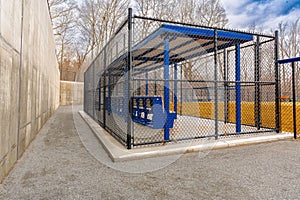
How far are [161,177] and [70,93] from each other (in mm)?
18437

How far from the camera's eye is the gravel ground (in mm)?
1843

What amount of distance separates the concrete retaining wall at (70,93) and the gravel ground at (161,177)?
1598cm

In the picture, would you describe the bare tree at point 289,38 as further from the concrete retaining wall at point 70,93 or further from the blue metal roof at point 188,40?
the concrete retaining wall at point 70,93

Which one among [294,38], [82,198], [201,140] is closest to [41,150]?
[82,198]

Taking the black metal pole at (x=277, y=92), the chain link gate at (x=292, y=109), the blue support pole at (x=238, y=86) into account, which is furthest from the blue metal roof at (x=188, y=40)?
the chain link gate at (x=292, y=109)

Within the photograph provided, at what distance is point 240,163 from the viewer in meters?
2.68

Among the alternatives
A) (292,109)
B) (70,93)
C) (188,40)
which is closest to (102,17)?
(70,93)

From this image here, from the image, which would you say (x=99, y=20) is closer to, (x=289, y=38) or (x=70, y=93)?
(x=70, y=93)

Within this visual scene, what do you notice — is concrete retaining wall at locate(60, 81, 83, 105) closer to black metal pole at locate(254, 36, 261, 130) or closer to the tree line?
the tree line

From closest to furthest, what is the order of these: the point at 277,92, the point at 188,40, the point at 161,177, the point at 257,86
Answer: the point at 161,177 → the point at 277,92 → the point at 257,86 → the point at 188,40

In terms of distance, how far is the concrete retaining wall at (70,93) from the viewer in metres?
18.1

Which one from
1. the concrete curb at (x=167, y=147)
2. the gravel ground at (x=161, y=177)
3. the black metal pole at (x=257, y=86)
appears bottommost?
the gravel ground at (x=161, y=177)

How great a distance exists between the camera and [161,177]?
2.23 m

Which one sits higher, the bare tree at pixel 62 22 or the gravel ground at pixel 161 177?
the bare tree at pixel 62 22
